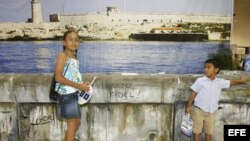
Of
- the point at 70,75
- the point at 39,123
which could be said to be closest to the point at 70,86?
the point at 70,75

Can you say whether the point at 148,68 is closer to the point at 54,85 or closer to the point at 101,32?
the point at 101,32

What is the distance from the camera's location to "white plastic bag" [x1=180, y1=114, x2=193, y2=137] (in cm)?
369

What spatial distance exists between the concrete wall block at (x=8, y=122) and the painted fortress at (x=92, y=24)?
227 cm

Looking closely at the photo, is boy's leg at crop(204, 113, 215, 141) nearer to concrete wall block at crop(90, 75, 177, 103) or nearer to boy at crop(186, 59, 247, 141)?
boy at crop(186, 59, 247, 141)

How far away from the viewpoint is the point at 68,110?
3.22m

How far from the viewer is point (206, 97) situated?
349 cm

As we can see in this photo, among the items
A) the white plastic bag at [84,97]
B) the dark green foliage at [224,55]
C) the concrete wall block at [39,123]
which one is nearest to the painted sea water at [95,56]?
the dark green foliage at [224,55]

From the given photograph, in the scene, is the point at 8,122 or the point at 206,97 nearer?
the point at 206,97

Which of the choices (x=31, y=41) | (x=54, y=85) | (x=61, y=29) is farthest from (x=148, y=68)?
(x=54, y=85)

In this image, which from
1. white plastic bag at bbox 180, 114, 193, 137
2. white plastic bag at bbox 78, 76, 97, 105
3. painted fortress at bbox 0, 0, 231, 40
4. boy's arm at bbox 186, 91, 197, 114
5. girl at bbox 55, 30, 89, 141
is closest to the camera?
girl at bbox 55, 30, 89, 141

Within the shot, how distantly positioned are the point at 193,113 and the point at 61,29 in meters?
3.11

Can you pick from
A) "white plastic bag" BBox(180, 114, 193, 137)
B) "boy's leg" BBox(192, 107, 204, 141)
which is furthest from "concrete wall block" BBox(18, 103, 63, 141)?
"boy's leg" BBox(192, 107, 204, 141)

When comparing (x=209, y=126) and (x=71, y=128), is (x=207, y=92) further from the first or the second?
(x=71, y=128)

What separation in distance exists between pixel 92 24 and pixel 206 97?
112 inches
